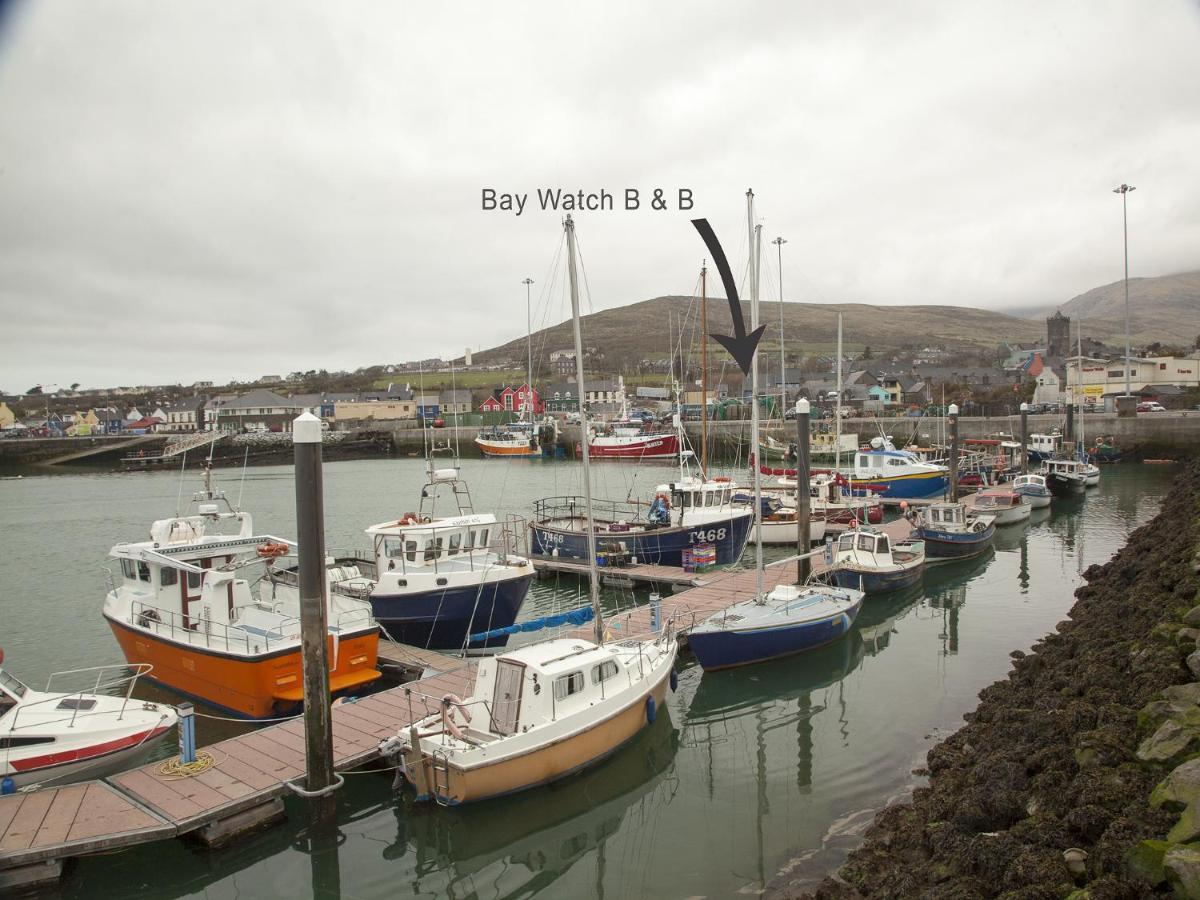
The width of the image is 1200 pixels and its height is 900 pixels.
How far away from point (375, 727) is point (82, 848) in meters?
4.20

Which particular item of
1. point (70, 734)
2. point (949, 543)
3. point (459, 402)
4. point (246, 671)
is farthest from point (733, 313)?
point (459, 402)

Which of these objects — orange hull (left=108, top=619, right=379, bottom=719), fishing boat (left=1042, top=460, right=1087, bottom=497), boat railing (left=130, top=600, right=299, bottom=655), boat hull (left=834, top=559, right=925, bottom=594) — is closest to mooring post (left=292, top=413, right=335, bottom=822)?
orange hull (left=108, top=619, right=379, bottom=719)

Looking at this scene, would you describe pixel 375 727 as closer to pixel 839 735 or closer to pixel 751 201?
pixel 839 735

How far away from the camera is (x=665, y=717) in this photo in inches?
574

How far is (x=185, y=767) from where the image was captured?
10828 millimetres

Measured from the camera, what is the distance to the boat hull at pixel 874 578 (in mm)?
22016

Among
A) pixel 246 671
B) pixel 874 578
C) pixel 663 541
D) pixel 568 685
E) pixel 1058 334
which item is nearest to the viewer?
pixel 568 685

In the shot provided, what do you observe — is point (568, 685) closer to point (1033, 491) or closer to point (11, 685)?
point (11, 685)

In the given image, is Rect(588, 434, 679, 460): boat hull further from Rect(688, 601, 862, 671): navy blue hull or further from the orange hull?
the orange hull

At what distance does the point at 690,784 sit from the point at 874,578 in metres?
12.1

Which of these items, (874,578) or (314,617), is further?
(874,578)

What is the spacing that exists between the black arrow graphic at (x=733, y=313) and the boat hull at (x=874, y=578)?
825cm

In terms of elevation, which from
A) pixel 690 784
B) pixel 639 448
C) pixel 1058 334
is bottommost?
pixel 690 784

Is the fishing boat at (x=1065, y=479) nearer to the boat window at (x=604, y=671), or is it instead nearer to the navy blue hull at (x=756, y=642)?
the navy blue hull at (x=756, y=642)
